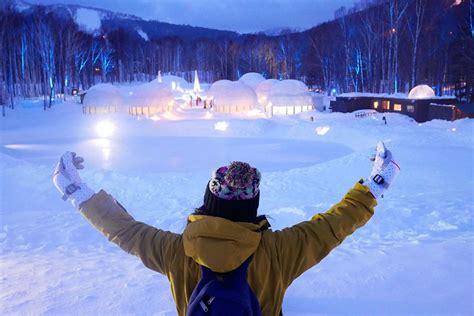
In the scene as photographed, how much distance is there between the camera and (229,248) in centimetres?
129

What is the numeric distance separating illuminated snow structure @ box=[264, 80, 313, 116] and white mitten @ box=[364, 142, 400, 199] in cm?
2581

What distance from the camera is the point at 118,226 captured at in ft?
5.26

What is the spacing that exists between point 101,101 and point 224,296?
88.2 feet

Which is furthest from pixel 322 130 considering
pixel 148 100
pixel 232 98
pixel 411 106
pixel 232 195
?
pixel 232 195

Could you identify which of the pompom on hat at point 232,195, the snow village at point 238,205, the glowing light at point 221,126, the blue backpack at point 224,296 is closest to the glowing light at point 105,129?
the snow village at point 238,205

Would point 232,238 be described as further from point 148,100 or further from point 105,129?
point 148,100

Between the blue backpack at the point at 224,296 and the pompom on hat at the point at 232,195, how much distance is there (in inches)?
6.3

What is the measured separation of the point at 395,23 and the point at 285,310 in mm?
28160

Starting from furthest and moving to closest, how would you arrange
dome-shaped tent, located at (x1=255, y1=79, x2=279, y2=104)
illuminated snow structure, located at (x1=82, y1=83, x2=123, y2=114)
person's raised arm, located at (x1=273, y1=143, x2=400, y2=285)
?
1. dome-shaped tent, located at (x1=255, y1=79, x2=279, y2=104)
2. illuminated snow structure, located at (x1=82, y1=83, x2=123, y2=114)
3. person's raised arm, located at (x1=273, y1=143, x2=400, y2=285)

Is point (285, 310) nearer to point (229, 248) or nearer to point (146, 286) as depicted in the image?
point (146, 286)

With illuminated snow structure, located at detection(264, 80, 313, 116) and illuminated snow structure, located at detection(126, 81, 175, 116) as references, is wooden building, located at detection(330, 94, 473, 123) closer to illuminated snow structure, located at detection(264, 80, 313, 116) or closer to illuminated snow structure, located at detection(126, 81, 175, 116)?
illuminated snow structure, located at detection(264, 80, 313, 116)

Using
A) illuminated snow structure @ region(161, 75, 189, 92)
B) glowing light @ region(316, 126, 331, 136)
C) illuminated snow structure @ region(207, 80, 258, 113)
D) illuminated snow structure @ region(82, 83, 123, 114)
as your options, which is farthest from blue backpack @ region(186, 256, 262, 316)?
illuminated snow structure @ region(161, 75, 189, 92)

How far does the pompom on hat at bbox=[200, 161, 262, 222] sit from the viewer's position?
138 cm

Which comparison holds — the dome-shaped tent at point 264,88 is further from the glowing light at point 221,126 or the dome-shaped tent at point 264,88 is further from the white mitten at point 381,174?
the white mitten at point 381,174
